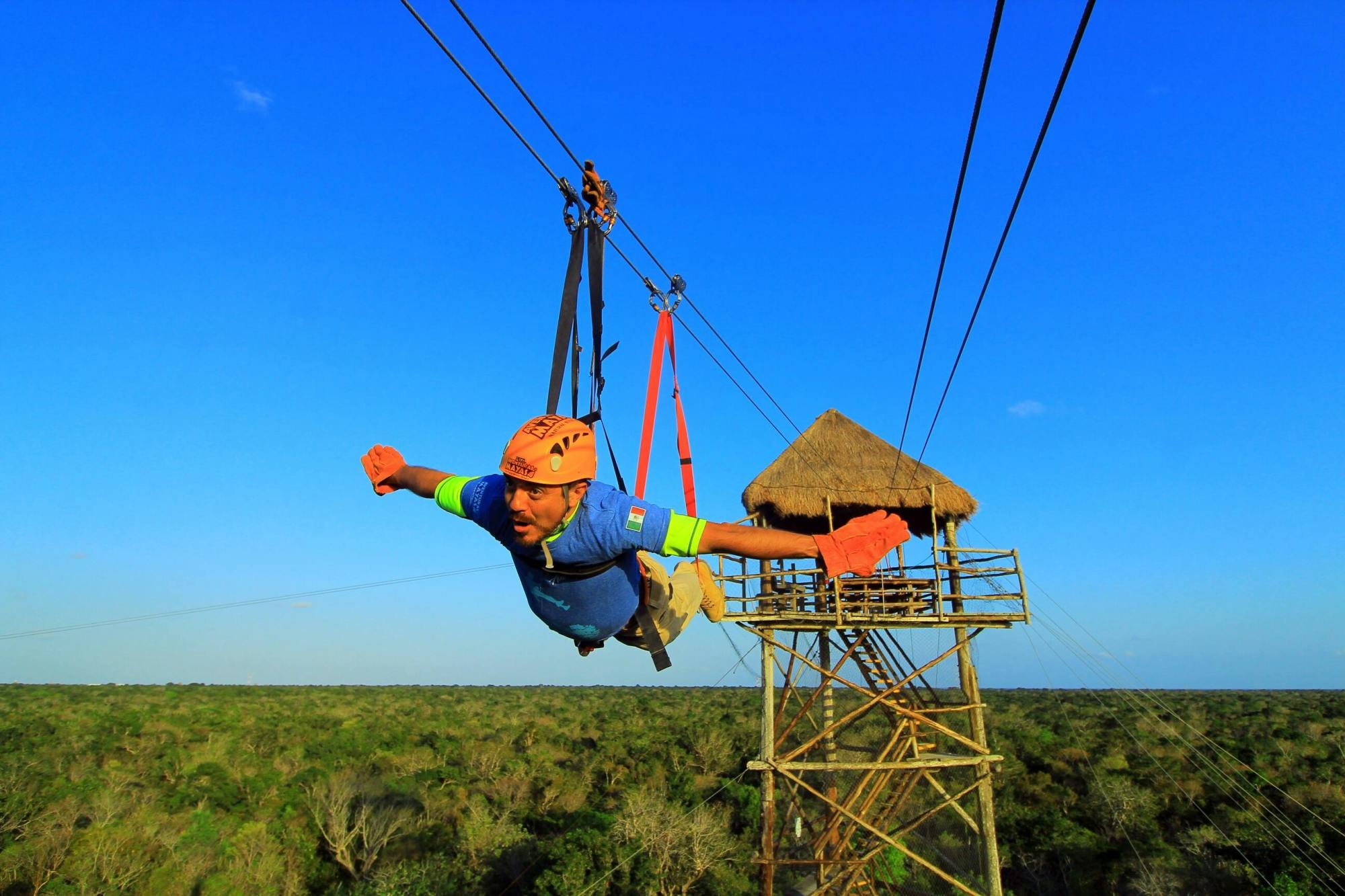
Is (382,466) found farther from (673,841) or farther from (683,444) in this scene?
(673,841)

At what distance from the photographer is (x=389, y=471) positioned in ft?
15.4

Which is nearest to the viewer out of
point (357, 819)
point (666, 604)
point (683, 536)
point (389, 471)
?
point (683, 536)

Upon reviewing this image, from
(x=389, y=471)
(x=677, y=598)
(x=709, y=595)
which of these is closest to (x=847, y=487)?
(x=709, y=595)

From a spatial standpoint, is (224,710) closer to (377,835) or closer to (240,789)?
(240,789)

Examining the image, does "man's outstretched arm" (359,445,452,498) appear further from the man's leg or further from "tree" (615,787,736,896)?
"tree" (615,787,736,896)

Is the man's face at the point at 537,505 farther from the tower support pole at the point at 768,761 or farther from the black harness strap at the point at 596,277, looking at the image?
the tower support pole at the point at 768,761

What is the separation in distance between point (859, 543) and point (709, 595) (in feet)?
11.1

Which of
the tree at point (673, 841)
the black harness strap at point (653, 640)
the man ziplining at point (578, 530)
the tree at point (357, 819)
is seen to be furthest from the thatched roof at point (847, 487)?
the tree at point (357, 819)

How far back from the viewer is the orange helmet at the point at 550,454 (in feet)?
11.8

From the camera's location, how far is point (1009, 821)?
1166 inches

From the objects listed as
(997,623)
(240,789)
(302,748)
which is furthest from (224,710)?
(997,623)

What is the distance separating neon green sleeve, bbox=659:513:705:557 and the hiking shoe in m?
2.71

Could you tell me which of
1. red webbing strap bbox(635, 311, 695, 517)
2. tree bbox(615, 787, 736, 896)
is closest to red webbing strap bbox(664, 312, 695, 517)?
red webbing strap bbox(635, 311, 695, 517)

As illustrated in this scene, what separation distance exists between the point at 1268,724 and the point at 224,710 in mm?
65821
